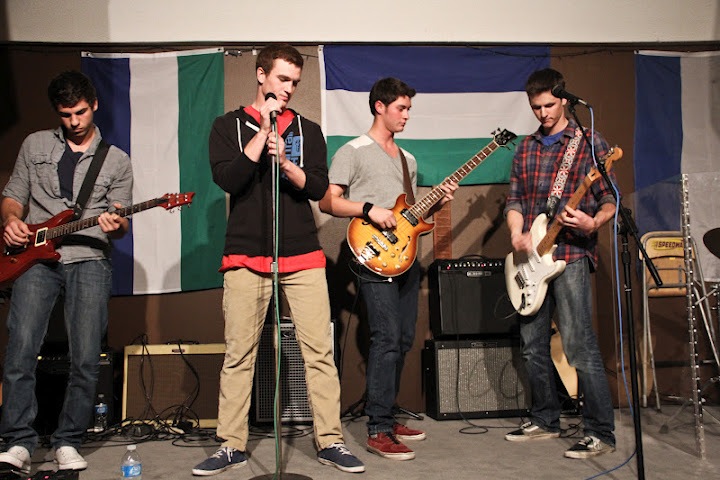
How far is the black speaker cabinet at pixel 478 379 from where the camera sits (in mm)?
4438

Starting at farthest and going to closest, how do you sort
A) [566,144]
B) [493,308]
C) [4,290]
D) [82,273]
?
1. [493,308]
2. [4,290]
3. [566,144]
4. [82,273]

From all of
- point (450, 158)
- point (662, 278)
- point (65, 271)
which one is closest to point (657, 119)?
point (450, 158)

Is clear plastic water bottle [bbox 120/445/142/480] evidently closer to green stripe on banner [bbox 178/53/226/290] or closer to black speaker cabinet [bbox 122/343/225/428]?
black speaker cabinet [bbox 122/343/225/428]

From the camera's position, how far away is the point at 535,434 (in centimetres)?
383

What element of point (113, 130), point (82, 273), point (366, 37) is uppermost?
point (366, 37)

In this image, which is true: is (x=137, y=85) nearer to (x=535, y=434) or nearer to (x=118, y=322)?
(x=118, y=322)

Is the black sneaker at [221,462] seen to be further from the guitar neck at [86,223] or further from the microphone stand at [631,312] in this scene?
the microphone stand at [631,312]

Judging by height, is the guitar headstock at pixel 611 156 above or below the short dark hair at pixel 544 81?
below

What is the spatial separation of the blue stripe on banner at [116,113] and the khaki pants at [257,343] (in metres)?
1.83

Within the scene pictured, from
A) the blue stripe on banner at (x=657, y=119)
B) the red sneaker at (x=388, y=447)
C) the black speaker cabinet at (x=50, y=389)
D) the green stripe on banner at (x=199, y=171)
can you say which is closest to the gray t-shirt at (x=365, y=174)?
the red sneaker at (x=388, y=447)

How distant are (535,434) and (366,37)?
2.90 m

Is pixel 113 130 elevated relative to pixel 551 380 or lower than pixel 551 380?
elevated

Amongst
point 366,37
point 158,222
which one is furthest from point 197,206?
point 366,37

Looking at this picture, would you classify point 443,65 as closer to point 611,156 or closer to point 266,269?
point 611,156
